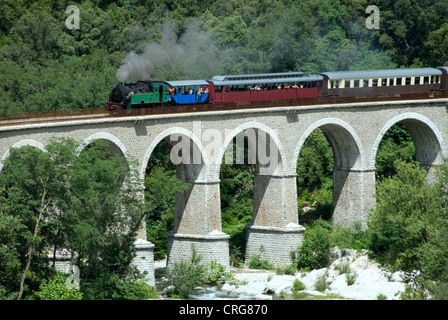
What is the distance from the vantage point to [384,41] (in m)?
92.3

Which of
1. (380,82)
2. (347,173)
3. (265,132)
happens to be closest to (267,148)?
(265,132)

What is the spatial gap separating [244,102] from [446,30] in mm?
32488

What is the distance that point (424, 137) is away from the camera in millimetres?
71938

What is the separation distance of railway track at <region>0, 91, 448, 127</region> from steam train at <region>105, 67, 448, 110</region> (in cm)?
151

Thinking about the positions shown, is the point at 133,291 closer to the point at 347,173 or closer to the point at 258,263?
the point at 258,263

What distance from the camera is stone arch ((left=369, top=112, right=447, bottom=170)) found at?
6994cm

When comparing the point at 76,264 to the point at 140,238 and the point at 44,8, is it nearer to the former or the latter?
the point at 140,238

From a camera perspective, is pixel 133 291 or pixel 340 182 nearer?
pixel 133 291

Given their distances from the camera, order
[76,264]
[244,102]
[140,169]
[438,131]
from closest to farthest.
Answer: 1. [76,264]
2. [140,169]
3. [244,102]
4. [438,131]

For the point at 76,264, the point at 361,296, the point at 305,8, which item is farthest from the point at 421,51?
the point at 76,264

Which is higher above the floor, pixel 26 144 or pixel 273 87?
pixel 273 87

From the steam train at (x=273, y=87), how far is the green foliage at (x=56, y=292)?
47.8 ft

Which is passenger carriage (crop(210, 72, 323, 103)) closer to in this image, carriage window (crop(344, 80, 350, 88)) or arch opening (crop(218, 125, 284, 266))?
carriage window (crop(344, 80, 350, 88))

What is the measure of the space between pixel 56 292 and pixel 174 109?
15201 mm
